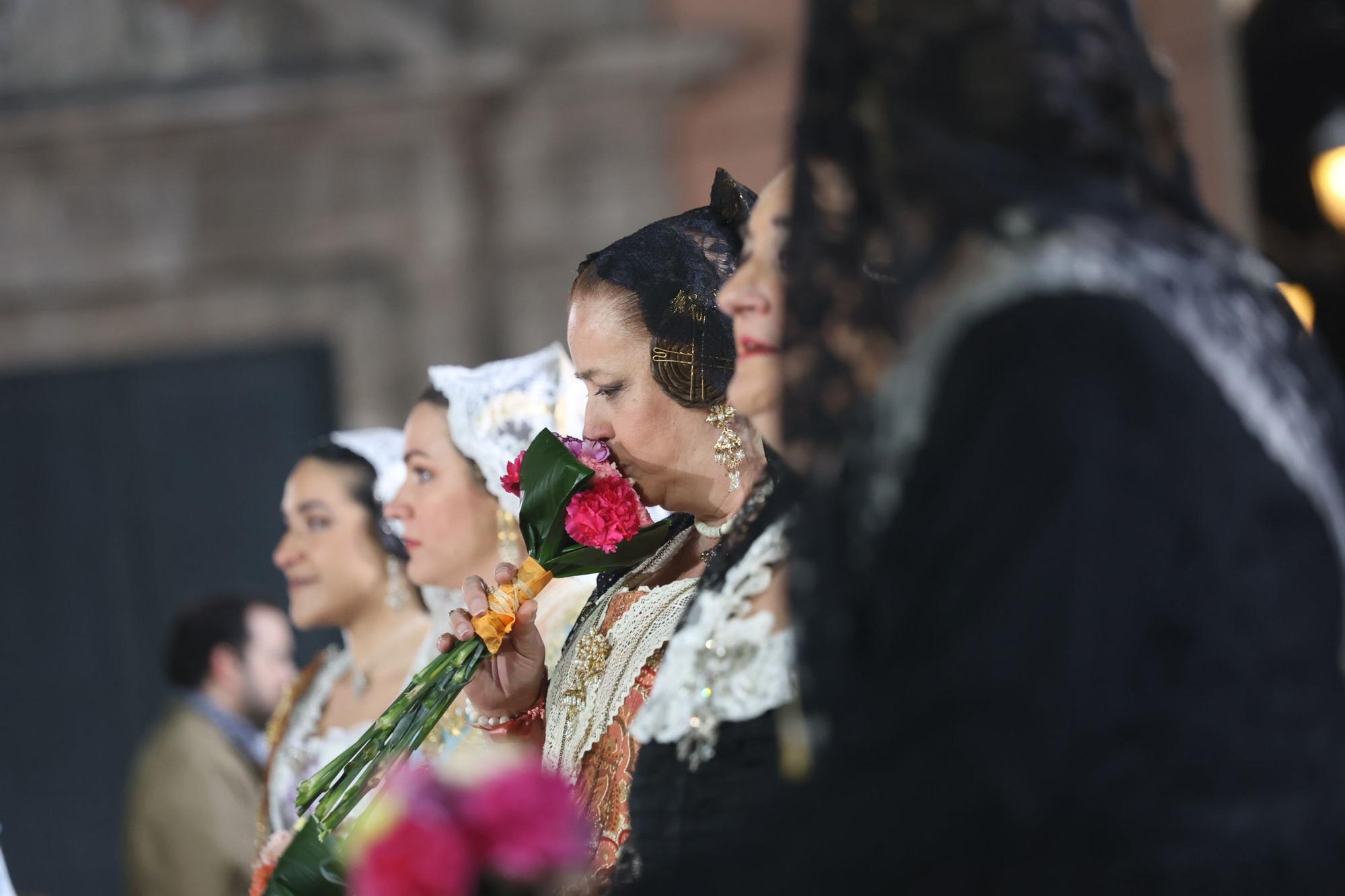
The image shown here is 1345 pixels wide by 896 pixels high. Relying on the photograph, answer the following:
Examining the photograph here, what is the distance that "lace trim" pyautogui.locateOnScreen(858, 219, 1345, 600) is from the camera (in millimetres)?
1126

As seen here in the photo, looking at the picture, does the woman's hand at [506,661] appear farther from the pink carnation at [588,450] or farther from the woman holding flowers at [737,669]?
the woman holding flowers at [737,669]

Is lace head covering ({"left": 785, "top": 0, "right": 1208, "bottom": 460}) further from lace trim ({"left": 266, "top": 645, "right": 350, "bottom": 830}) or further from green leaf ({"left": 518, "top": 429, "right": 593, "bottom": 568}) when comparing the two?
lace trim ({"left": 266, "top": 645, "right": 350, "bottom": 830})

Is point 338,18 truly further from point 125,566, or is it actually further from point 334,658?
point 334,658

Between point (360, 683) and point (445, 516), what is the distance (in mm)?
735

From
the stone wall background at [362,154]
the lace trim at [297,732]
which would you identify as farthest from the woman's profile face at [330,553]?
the stone wall background at [362,154]

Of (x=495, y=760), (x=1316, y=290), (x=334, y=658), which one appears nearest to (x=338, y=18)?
(x=334, y=658)

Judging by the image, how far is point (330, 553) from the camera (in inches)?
150

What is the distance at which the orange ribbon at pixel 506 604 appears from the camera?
212cm

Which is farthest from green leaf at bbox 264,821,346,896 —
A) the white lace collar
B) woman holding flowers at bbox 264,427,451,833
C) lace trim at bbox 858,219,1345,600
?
woman holding flowers at bbox 264,427,451,833

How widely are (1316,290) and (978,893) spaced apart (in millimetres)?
8252

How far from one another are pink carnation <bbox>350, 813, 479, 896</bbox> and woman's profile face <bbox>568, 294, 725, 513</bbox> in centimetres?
99

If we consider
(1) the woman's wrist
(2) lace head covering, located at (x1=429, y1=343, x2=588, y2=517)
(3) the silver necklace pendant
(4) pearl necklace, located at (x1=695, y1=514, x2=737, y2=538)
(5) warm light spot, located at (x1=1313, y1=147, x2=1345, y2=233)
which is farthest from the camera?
(5) warm light spot, located at (x1=1313, y1=147, x2=1345, y2=233)

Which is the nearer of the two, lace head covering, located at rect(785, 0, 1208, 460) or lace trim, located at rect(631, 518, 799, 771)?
lace head covering, located at rect(785, 0, 1208, 460)

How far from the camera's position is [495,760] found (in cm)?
126
